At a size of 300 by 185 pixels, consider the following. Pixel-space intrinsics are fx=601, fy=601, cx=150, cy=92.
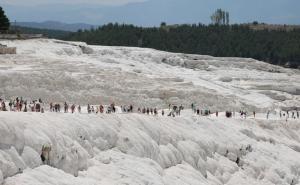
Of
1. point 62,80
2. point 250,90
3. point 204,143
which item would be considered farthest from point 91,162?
point 250,90

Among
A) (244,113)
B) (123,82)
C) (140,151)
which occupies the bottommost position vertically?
(244,113)

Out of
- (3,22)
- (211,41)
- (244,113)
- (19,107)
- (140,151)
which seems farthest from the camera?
(211,41)

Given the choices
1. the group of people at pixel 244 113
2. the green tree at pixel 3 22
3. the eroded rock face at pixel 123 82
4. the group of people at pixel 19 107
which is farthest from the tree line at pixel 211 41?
the group of people at pixel 19 107

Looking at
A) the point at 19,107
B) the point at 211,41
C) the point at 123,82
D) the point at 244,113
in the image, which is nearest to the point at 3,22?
the point at 123,82

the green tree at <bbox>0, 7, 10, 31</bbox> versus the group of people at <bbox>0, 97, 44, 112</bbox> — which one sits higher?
the green tree at <bbox>0, 7, 10, 31</bbox>

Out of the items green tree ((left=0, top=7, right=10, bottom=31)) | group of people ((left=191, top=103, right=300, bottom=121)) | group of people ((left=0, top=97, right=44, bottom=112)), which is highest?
green tree ((left=0, top=7, right=10, bottom=31))

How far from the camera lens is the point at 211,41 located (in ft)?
447

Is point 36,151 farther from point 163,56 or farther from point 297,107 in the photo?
point 163,56

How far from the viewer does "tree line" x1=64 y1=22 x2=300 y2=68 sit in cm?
12718

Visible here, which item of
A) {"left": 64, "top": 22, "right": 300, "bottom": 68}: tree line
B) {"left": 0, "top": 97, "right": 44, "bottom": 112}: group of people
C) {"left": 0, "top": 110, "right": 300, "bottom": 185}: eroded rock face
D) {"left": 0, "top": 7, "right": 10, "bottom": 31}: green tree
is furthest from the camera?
{"left": 64, "top": 22, "right": 300, "bottom": 68}: tree line

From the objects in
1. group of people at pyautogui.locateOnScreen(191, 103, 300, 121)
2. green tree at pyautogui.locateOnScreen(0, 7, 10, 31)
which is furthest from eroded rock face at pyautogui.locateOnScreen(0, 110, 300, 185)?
green tree at pyautogui.locateOnScreen(0, 7, 10, 31)

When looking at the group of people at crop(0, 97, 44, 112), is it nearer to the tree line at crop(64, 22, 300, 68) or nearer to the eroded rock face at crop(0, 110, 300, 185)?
the eroded rock face at crop(0, 110, 300, 185)

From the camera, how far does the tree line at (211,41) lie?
12718 centimetres

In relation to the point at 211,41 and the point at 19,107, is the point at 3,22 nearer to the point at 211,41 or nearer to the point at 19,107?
the point at 19,107
